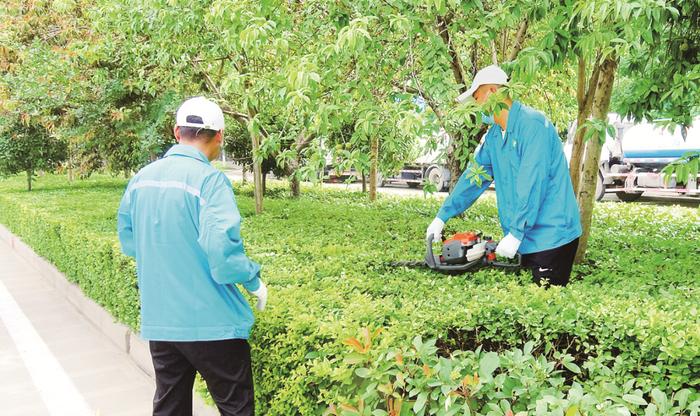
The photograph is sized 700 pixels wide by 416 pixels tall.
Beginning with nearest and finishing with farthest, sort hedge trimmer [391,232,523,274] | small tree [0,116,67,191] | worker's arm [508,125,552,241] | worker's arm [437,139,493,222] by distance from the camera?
1. worker's arm [508,125,552,241]
2. hedge trimmer [391,232,523,274]
3. worker's arm [437,139,493,222]
4. small tree [0,116,67,191]

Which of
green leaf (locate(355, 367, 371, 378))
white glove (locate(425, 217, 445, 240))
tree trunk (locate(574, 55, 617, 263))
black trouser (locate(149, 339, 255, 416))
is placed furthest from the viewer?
tree trunk (locate(574, 55, 617, 263))

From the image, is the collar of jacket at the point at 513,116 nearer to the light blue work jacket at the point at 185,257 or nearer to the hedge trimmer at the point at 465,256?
the hedge trimmer at the point at 465,256

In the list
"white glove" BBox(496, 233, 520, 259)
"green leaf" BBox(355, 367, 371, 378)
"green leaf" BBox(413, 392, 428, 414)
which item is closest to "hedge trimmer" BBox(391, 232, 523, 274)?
"white glove" BBox(496, 233, 520, 259)

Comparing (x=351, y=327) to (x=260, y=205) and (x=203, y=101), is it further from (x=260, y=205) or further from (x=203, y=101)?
(x=260, y=205)

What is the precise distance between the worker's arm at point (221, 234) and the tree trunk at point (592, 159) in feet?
12.7

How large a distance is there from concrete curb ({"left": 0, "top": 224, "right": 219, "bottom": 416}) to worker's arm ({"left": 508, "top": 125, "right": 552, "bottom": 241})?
7.42 feet

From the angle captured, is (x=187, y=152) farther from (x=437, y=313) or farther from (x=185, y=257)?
(x=437, y=313)

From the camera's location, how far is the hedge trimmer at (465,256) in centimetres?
396

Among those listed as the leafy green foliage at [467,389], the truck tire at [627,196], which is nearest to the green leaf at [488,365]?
the leafy green foliage at [467,389]

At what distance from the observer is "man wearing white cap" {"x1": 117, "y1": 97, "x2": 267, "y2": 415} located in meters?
2.54

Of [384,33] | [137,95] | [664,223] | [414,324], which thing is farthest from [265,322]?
[664,223]

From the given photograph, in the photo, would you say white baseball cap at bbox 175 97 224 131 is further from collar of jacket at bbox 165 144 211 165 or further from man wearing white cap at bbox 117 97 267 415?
collar of jacket at bbox 165 144 211 165

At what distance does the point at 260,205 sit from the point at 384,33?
5512 millimetres

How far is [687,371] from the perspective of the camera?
233cm
